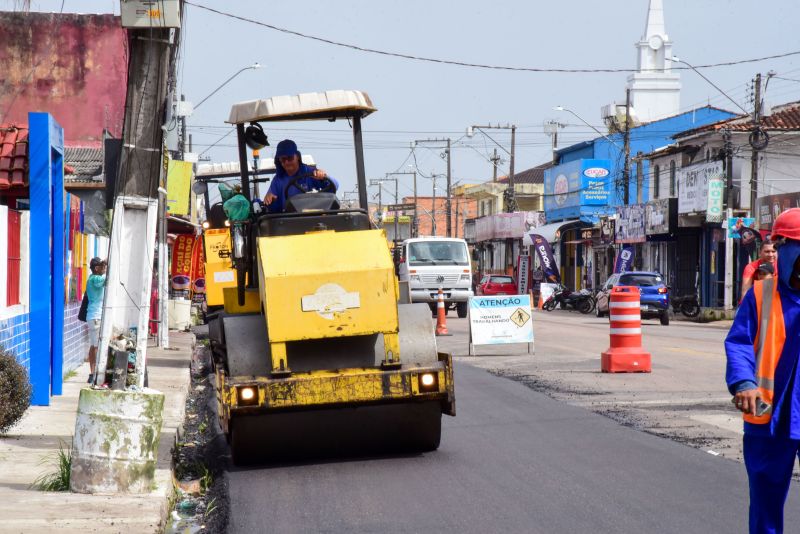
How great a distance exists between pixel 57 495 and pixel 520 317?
48.7ft

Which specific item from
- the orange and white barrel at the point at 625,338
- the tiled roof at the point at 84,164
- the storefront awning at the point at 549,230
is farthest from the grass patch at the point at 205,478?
the storefront awning at the point at 549,230

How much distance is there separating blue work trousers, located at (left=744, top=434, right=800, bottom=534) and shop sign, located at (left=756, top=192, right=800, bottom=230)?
36789 millimetres

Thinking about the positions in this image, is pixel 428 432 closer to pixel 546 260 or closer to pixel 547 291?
pixel 547 291

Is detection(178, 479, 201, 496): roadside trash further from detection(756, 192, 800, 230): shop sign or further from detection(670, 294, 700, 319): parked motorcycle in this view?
detection(670, 294, 700, 319): parked motorcycle

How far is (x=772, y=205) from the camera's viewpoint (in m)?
43.7

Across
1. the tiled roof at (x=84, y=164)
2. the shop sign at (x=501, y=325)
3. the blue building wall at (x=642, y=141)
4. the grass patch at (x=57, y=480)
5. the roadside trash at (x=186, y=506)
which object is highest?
the blue building wall at (x=642, y=141)

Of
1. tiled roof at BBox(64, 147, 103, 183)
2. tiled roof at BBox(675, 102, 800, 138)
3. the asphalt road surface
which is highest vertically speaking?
tiled roof at BBox(675, 102, 800, 138)

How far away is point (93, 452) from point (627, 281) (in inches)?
1342

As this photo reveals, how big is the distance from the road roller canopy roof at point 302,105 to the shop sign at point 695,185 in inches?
1477

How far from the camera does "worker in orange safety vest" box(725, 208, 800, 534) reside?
564 centimetres

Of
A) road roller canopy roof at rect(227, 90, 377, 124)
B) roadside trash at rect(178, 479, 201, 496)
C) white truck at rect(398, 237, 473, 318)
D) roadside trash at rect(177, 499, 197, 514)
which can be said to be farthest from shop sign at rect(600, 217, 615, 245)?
roadside trash at rect(177, 499, 197, 514)

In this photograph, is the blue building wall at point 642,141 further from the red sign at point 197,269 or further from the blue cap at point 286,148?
the blue cap at point 286,148

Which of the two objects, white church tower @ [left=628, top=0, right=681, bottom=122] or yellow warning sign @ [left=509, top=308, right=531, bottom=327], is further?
white church tower @ [left=628, top=0, right=681, bottom=122]

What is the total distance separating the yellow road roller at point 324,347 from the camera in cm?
974
